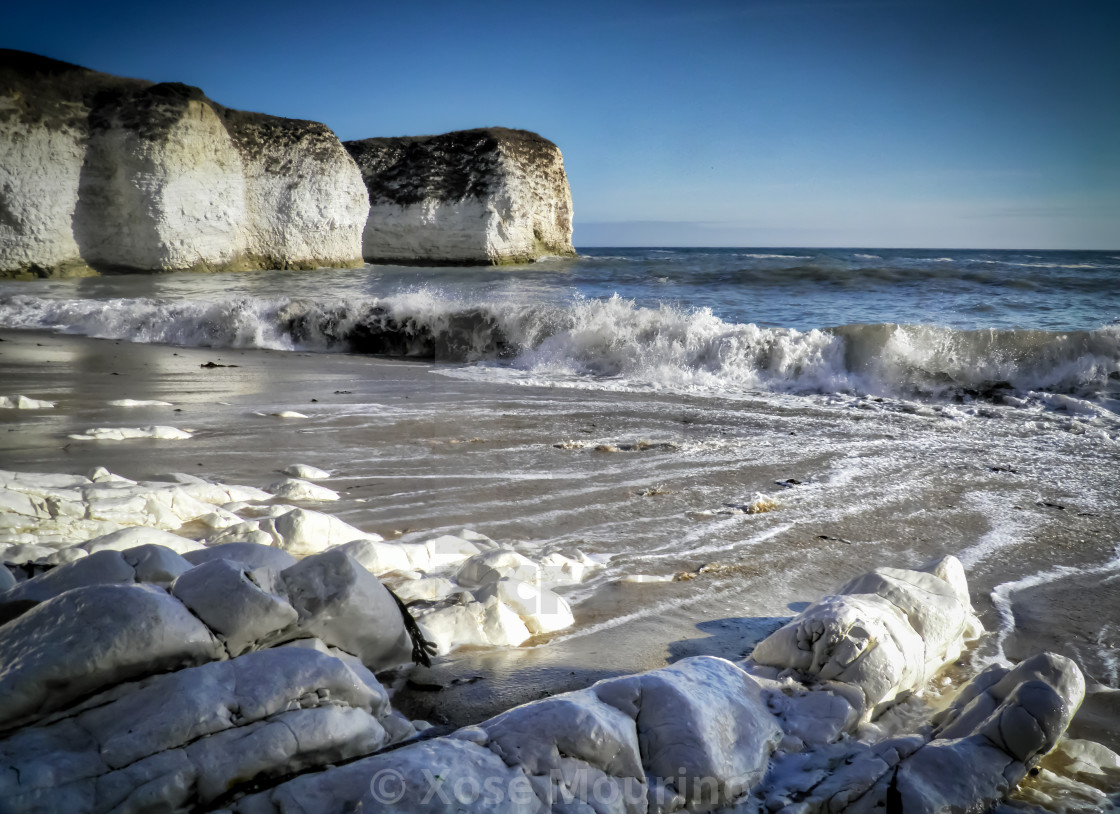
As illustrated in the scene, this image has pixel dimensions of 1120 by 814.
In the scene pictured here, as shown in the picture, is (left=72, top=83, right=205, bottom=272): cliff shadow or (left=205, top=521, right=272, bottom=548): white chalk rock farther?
(left=72, top=83, right=205, bottom=272): cliff shadow

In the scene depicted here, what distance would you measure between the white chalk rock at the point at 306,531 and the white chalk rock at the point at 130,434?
7.29 ft

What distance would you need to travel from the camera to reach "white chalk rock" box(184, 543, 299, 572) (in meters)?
2.11

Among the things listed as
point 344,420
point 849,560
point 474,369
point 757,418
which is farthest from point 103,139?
point 849,560

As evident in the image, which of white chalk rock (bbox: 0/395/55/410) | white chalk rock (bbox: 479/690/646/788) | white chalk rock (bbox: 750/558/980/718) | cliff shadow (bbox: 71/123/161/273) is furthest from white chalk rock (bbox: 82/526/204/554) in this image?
cliff shadow (bbox: 71/123/161/273)

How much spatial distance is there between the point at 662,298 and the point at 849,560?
14099mm

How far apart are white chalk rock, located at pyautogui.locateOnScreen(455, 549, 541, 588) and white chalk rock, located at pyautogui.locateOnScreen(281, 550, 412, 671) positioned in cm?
72

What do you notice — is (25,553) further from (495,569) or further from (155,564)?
(495,569)

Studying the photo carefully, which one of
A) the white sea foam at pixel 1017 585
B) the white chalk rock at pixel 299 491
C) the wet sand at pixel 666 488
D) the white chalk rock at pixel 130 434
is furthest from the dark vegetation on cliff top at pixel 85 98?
the white sea foam at pixel 1017 585

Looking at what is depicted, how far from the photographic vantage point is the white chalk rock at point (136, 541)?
2559mm

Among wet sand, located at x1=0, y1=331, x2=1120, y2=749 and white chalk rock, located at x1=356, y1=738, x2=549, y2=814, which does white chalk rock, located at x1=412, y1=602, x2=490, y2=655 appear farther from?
white chalk rock, located at x1=356, y1=738, x2=549, y2=814

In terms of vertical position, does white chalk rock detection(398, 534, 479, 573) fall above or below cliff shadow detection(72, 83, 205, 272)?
below

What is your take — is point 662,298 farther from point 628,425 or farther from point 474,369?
point 628,425

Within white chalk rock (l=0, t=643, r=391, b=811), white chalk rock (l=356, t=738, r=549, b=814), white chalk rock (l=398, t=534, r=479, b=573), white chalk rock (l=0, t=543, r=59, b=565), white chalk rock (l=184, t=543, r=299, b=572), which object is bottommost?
white chalk rock (l=398, t=534, r=479, b=573)

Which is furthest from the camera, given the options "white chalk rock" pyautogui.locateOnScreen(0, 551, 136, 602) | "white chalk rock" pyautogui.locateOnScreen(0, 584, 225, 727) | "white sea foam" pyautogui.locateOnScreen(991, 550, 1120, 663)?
"white sea foam" pyautogui.locateOnScreen(991, 550, 1120, 663)
